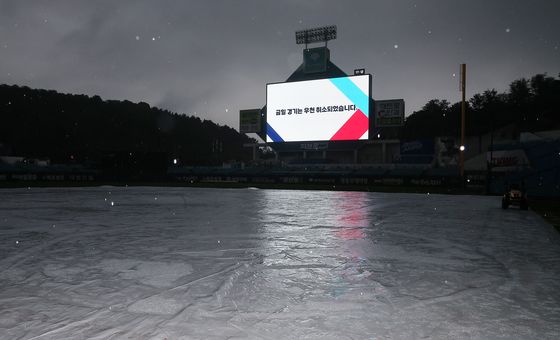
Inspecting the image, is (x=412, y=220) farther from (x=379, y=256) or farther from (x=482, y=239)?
(x=379, y=256)

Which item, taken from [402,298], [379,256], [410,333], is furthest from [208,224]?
[410,333]

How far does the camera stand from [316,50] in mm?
49312

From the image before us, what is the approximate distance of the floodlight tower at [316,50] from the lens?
160 ft

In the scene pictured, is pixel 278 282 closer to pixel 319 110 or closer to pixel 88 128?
pixel 319 110

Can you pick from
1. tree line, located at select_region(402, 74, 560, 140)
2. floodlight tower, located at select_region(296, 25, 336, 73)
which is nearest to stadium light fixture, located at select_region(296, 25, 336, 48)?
floodlight tower, located at select_region(296, 25, 336, 73)

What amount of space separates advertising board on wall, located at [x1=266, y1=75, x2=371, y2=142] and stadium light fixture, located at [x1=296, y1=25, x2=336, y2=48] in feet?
32.4

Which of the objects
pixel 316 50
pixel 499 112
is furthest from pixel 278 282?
pixel 499 112

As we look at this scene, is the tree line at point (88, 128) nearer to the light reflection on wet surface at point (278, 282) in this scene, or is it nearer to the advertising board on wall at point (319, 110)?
the advertising board on wall at point (319, 110)

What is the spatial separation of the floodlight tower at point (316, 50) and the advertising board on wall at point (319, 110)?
4609 mm

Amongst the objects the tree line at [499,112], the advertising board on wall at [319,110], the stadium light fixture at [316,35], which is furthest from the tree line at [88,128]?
the tree line at [499,112]

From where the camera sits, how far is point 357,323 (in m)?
3.82

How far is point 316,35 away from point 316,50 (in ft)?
14.0

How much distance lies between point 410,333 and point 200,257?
409 centimetres

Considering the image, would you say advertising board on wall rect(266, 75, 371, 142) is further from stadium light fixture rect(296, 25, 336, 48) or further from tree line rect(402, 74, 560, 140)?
tree line rect(402, 74, 560, 140)
